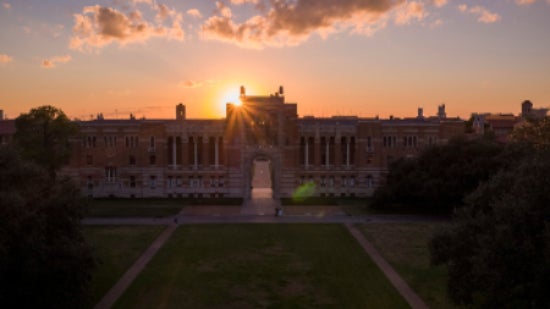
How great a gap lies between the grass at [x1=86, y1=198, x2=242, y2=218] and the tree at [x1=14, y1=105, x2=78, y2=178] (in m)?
7.43

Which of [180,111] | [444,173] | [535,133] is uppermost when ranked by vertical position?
[180,111]

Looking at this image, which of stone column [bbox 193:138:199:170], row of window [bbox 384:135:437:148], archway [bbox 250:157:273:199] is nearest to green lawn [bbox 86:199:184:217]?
stone column [bbox 193:138:199:170]

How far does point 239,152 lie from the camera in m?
69.1

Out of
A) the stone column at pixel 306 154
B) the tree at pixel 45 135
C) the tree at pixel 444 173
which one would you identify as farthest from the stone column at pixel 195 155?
the tree at pixel 444 173

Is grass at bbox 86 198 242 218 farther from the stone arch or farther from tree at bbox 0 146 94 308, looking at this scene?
tree at bbox 0 146 94 308

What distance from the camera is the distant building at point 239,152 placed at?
69.1 meters

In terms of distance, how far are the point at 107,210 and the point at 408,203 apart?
36634 mm

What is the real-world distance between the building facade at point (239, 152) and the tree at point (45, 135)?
9.59 m


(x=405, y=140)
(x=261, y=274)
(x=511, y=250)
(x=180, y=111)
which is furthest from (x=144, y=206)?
(x=511, y=250)

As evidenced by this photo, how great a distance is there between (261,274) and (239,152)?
3821 centimetres

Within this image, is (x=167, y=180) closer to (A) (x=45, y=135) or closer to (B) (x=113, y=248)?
(A) (x=45, y=135)

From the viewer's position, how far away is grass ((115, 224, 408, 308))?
88.7ft

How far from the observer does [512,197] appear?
21781 millimetres

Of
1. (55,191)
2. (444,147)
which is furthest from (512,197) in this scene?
(444,147)
